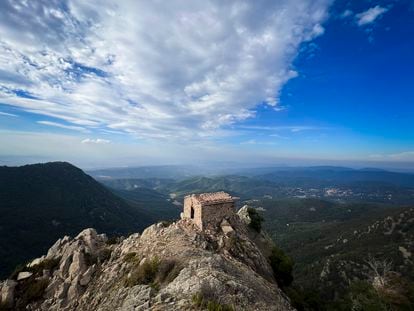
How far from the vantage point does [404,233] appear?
12100cm

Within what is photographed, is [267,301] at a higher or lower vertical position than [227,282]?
lower

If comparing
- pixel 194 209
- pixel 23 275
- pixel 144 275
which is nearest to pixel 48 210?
pixel 23 275

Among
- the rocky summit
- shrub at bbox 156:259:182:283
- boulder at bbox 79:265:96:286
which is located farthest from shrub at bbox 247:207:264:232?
boulder at bbox 79:265:96:286

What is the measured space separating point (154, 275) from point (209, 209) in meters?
10.6

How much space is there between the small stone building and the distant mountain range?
7907 cm

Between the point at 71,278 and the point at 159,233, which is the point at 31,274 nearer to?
the point at 71,278

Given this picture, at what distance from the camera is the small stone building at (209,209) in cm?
3006

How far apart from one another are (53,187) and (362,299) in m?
170

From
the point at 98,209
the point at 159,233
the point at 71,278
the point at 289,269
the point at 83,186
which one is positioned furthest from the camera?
the point at 83,186

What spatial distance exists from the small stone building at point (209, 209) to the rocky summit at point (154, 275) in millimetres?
708

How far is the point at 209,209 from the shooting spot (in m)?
30.4

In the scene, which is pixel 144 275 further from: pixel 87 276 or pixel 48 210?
pixel 48 210

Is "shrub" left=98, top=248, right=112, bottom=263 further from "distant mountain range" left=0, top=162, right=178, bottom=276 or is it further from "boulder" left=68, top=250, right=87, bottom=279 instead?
"distant mountain range" left=0, top=162, right=178, bottom=276

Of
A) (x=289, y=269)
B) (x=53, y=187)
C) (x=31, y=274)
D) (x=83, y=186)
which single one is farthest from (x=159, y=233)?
(x=83, y=186)
